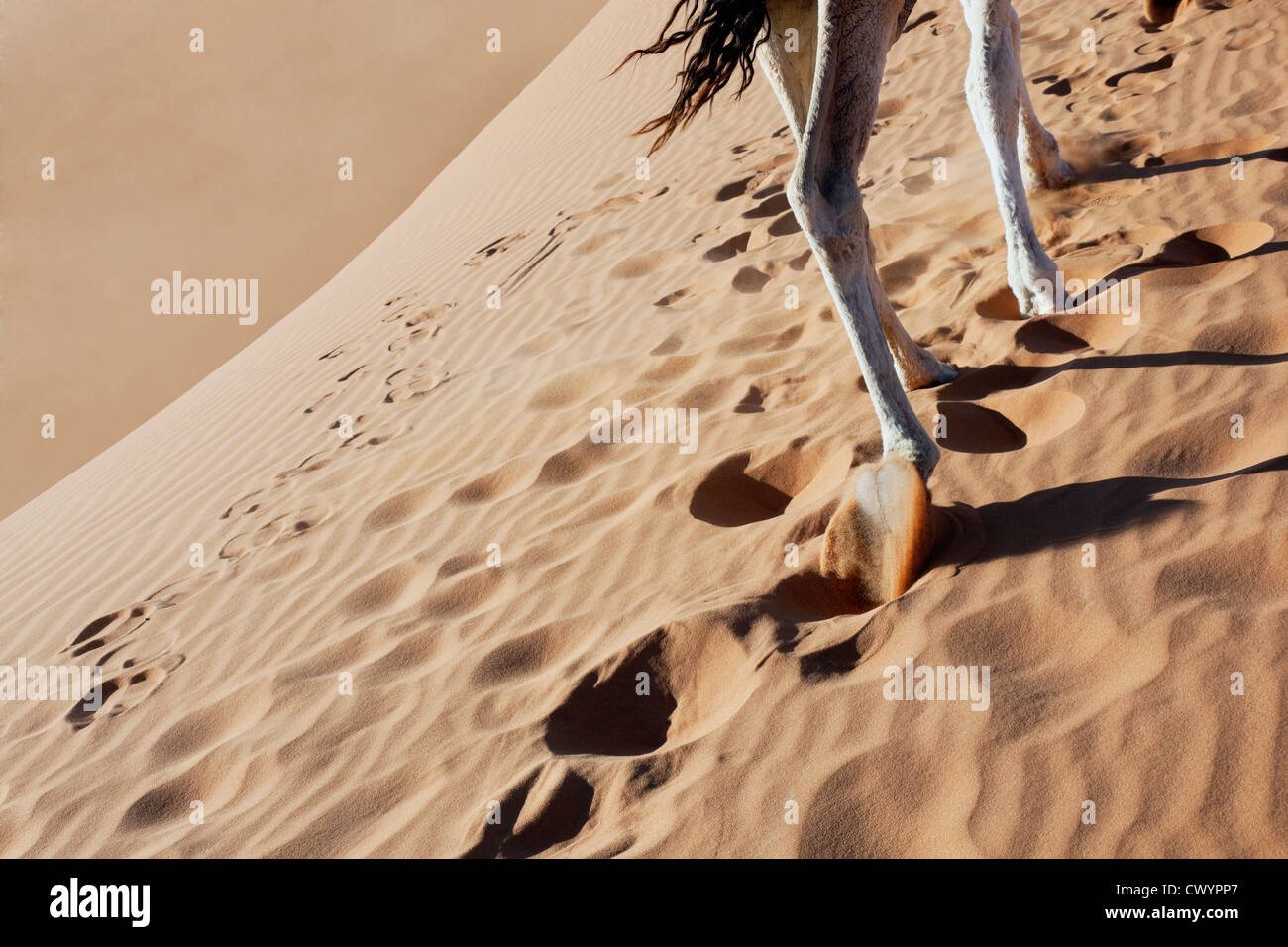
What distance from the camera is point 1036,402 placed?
314 centimetres

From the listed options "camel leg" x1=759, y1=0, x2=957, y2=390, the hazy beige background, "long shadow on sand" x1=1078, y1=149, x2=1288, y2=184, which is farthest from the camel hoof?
the hazy beige background

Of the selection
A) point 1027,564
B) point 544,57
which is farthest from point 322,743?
point 544,57

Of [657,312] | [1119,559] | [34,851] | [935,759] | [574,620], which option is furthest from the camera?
[657,312]

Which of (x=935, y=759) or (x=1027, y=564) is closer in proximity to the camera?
(x=935, y=759)

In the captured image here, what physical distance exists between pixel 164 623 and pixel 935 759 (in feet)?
10.7

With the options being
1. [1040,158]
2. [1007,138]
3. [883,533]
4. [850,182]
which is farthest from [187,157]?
[883,533]

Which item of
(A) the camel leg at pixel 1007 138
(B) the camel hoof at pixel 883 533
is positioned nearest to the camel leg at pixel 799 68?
(B) the camel hoof at pixel 883 533

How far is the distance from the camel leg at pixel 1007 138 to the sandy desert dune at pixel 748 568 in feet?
0.51

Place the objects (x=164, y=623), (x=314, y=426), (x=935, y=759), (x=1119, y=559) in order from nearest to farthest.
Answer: (x=935, y=759) < (x=1119, y=559) < (x=164, y=623) < (x=314, y=426)

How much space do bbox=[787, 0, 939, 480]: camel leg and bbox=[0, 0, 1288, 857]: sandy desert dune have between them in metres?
0.33

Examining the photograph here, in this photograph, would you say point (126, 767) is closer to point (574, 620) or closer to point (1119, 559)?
point (574, 620)

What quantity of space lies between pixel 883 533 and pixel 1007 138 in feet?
6.11

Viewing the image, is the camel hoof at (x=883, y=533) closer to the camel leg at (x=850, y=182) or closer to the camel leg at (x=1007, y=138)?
the camel leg at (x=850, y=182)

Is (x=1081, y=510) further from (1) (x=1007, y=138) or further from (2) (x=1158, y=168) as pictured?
(2) (x=1158, y=168)
